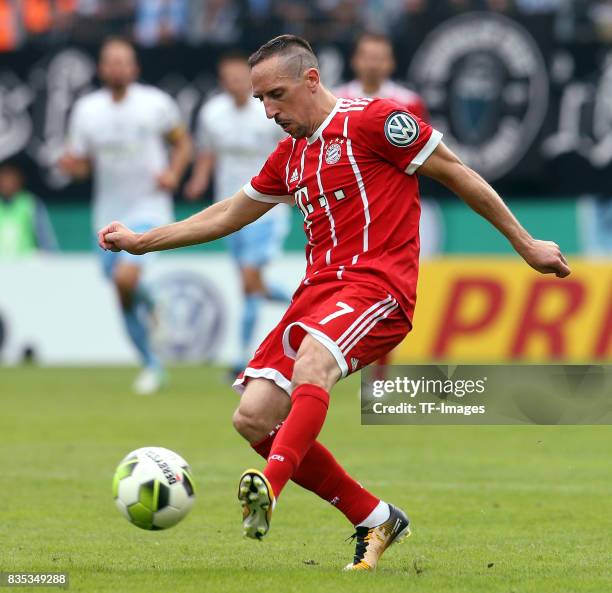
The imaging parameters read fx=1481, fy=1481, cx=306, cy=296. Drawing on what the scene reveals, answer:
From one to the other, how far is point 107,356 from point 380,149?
11852 mm

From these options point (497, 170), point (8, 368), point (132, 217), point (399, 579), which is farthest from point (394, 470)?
point (497, 170)

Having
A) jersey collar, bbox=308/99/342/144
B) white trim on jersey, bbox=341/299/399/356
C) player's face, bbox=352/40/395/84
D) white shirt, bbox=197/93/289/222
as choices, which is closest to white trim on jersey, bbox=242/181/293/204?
jersey collar, bbox=308/99/342/144

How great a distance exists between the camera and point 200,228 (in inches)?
237

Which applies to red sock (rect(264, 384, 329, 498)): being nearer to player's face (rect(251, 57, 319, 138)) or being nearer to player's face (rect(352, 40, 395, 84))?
player's face (rect(251, 57, 319, 138))

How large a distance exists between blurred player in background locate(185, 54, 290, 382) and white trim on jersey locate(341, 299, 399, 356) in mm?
8424

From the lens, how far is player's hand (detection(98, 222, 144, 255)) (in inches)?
232

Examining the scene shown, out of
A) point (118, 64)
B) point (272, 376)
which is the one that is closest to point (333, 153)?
point (272, 376)

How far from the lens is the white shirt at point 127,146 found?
1338 cm

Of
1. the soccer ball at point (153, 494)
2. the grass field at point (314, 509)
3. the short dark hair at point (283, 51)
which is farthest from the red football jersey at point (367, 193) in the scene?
the grass field at point (314, 509)

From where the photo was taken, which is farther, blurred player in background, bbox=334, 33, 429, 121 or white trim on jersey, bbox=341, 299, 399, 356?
blurred player in background, bbox=334, 33, 429, 121

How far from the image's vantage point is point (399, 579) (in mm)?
5242

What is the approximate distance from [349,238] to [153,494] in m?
1.22

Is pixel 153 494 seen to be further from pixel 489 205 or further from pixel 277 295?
pixel 277 295

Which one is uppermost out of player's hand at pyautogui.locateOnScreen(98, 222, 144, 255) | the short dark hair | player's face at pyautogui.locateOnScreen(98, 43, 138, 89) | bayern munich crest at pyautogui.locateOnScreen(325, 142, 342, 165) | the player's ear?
player's face at pyautogui.locateOnScreen(98, 43, 138, 89)
